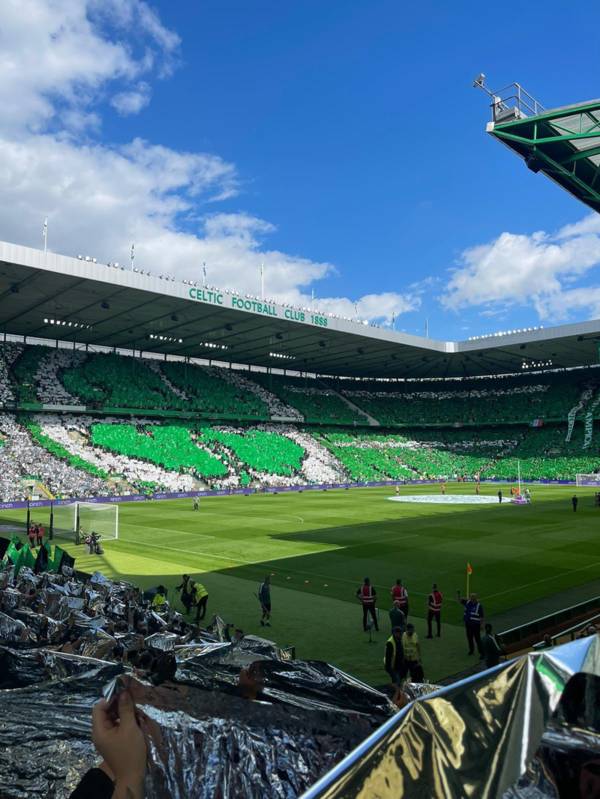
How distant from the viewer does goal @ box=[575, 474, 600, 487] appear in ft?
223

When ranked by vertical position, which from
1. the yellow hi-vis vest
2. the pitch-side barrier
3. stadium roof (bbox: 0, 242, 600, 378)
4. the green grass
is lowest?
the green grass

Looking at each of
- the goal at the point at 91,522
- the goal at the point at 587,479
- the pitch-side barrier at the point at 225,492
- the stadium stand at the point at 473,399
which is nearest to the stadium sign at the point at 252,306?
the pitch-side barrier at the point at 225,492

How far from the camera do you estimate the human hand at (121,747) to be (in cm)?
276

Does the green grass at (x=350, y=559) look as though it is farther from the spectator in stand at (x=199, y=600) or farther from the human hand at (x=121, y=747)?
the human hand at (x=121, y=747)

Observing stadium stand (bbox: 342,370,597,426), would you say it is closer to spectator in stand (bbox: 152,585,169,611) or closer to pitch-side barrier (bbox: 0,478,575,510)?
pitch-side barrier (bbox: 0,478,575,510)

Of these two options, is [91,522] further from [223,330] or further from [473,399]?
[473,399]

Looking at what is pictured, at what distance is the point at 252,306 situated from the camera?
5459 cm

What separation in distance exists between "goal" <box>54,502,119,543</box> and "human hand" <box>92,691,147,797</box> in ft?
94.8

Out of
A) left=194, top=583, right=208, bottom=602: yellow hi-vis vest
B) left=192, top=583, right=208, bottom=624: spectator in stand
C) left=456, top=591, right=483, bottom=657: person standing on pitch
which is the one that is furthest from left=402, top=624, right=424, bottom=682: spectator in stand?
left=194, top=583, right=208, bottom=602: yellow hi-vis vest

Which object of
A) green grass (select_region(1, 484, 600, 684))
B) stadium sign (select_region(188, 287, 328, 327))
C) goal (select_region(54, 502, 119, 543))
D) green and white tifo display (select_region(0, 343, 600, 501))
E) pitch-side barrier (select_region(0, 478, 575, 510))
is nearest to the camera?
green grass (select_region(1, 484, 600, 684))

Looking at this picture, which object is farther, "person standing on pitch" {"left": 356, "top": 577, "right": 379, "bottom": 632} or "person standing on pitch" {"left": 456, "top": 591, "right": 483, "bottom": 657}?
"person standing on pitch" {"left": 356, "top": 577, "right": 379, "bottom": 632}

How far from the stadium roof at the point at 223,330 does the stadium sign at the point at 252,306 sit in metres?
0.10

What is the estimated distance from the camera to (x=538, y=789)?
7.75ft

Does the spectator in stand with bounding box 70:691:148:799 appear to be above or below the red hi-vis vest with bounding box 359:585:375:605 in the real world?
above
